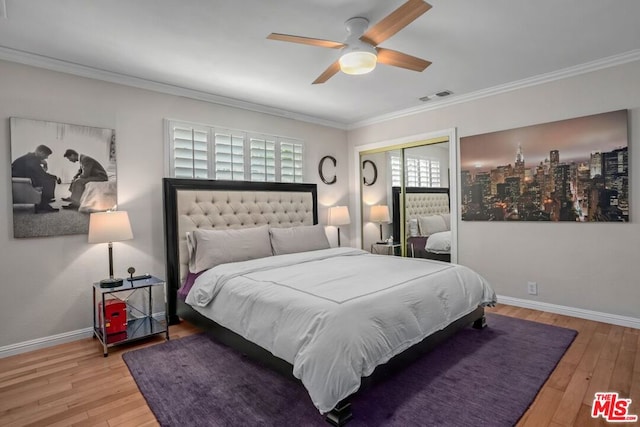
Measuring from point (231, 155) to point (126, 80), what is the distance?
1309 millimetres

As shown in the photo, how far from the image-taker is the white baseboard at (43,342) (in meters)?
2.76

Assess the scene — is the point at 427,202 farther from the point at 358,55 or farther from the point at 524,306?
the point at 358,55

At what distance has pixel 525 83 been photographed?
3646 mm

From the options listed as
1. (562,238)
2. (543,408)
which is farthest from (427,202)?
(543,408)

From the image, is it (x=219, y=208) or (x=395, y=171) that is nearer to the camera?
(x=219, y=208)

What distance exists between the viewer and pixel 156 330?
3088 mm

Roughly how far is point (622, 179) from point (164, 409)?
424 cm

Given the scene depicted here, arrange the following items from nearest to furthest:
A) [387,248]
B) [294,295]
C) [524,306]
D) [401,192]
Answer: [294,295] < [524,306] < [401,192] < [387,248]

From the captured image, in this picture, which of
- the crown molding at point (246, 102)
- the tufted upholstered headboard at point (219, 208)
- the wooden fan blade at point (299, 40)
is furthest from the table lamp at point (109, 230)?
the wooden fan blade at point (299, 40)

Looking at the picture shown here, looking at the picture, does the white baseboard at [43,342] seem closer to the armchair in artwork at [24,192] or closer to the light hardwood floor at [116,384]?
the light hardwood floor at [116,384]

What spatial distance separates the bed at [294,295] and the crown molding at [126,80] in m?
1.00

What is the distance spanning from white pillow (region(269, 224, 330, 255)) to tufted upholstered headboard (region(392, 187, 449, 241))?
1375 mm

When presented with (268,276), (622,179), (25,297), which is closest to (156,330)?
(25,297)

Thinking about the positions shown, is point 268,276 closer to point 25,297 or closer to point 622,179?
point 25,297
